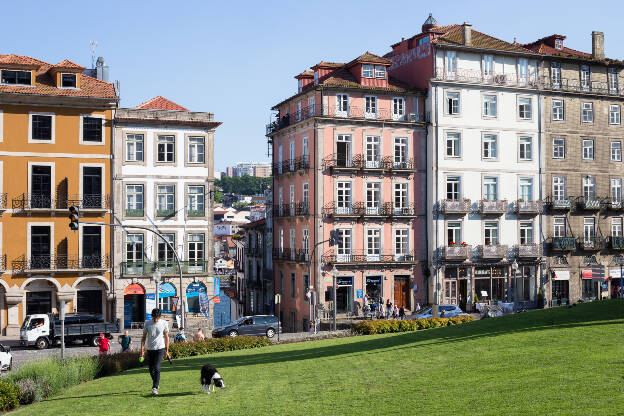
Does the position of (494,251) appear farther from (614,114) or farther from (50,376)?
(50,376)

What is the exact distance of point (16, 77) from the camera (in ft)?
158

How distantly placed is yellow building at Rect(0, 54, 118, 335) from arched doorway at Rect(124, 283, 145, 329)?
142cm

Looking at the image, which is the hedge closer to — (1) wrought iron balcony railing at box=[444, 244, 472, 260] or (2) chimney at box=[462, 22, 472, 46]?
(1) wrought iron balcony railing at box=[444, 244, 472, 260]

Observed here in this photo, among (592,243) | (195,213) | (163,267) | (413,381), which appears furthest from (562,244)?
(413,381)

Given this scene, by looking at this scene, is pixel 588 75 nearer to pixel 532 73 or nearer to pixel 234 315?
pixel 532 73

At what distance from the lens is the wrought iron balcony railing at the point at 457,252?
56438 mm

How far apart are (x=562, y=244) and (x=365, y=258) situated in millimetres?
18323

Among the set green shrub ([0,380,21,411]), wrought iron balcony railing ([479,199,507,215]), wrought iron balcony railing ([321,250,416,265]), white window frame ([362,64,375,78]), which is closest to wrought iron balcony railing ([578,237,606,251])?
wrought iron balcony railing ([479,199,507,215])

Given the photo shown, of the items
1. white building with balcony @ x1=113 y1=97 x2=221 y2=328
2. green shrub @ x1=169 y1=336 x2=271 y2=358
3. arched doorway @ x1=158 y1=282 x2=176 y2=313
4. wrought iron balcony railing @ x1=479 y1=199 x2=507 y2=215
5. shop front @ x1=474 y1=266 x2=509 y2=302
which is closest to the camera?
green shrub @ x1=169 y1=336 x2=271 y2=358

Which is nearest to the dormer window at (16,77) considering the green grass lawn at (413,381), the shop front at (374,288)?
the shop front at (374,288)

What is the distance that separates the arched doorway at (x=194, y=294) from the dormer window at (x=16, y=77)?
58.4 ft

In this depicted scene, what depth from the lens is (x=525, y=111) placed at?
199 feet

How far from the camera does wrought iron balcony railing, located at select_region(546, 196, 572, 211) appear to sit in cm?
6094

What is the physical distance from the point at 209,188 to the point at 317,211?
8335mm
